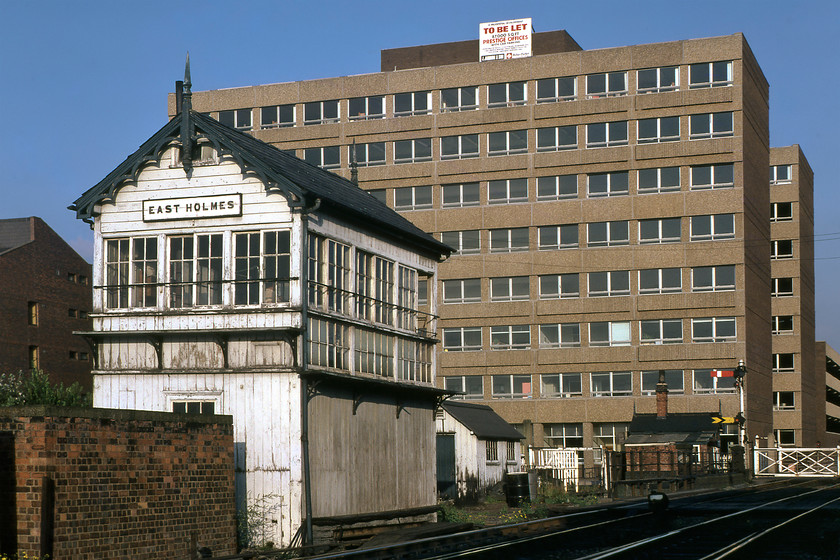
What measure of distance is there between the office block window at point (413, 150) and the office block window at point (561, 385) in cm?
1619

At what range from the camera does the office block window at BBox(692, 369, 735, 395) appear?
66.8 metres

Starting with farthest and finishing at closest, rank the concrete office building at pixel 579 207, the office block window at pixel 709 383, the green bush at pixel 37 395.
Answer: the concrete office building at pixel 579 207 → the office block window at pixel 709 383 → the green bush at pixel 37 395

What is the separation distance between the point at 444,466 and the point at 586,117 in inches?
1459

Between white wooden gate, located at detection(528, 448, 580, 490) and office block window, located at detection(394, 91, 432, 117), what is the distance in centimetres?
2933

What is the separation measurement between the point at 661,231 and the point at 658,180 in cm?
314

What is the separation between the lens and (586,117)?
70500 millimetres

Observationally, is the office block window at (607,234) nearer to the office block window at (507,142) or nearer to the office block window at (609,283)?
→ the office block window at (609,283)

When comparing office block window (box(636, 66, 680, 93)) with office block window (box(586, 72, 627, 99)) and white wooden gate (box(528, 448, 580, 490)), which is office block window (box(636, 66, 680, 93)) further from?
white wooden gate (box(528, 448, 580, 490))

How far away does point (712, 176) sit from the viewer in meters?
68.4

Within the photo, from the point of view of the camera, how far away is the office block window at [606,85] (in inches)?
2761

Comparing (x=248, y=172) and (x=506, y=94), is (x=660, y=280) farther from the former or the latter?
(x=248, y=172)

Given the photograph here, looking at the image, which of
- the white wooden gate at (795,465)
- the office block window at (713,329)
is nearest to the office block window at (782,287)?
the office block window at (713,329)

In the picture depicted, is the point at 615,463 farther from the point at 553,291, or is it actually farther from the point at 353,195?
the point at 553,291

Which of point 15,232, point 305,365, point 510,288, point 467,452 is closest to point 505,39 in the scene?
point 510,288
